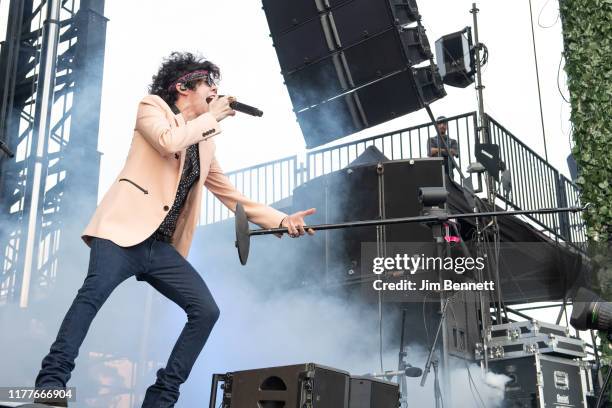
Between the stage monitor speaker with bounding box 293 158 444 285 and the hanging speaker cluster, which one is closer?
the hanging speaker cluster

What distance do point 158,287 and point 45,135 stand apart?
3025mm

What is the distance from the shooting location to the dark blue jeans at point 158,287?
2717mm

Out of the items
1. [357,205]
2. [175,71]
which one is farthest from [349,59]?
[175,71]

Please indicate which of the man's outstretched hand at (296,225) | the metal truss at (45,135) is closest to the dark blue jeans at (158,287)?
the man's outstretched hand at (296,225)

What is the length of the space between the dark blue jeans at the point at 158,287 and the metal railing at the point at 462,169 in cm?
464

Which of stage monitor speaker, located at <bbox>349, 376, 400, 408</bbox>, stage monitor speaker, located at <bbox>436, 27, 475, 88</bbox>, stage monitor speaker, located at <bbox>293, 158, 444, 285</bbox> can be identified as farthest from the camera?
stage monitor speaker, located at <bbox>436, 27, 475, 88</bbox>

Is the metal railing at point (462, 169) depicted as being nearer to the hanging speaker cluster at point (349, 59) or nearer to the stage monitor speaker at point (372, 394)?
the hanging speaker cluster at point (349, 59)

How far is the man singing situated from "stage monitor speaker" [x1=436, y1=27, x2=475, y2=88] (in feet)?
15.9

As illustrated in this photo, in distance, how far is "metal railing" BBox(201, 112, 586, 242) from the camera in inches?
312

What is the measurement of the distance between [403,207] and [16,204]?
119 inches

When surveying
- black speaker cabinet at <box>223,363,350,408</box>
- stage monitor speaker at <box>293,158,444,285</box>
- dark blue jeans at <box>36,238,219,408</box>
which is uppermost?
stage monitor speaker at <box>293,158,444,285</box>

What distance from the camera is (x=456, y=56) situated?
25.1 feet

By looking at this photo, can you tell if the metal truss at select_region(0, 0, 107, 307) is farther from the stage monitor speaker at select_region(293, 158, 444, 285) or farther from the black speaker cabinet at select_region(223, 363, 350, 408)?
the black speaker cabinet at select_region(223, 363, 350, 408)

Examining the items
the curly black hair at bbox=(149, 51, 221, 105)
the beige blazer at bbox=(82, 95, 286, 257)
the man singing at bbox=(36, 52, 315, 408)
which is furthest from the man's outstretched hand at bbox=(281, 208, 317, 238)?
the curly black hair at bbox=(149, 51, 221, 105)
